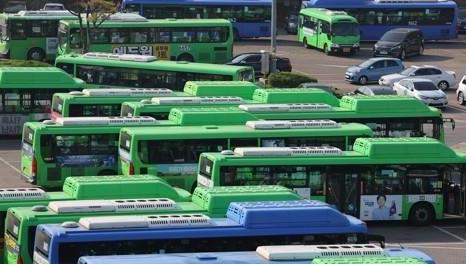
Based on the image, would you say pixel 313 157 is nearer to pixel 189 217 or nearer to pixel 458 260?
pixel 458 260

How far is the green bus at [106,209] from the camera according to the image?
23062mm

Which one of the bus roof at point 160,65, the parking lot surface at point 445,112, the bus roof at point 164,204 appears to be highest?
the bus roof at point 164,204

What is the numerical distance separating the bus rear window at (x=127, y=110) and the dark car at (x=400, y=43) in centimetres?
2736

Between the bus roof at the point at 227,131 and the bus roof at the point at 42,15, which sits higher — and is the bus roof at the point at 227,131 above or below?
below

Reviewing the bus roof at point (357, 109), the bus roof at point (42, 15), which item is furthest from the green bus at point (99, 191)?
the bus roof at point (42, 15)

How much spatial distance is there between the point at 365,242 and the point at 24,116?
21.2 metres

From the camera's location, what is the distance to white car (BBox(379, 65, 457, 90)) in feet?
176

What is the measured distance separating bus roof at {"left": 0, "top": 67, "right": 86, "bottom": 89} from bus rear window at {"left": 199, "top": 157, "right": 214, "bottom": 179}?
43.9 feet

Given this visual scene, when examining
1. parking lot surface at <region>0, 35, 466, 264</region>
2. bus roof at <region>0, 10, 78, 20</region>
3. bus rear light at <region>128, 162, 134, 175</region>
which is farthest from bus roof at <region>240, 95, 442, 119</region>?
bus roof at <region>0, 10, 78, 20</region>

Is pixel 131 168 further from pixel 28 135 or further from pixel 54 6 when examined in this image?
pixel 54 6

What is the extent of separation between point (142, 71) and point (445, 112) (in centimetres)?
1131

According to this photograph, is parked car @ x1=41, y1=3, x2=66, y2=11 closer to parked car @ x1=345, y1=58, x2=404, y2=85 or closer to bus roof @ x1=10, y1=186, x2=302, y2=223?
parked car @ x1=345, y1=58, x2=404, y2=85

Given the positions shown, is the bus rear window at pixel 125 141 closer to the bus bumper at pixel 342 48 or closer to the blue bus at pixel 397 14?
the bus bumper at pixel 342 48

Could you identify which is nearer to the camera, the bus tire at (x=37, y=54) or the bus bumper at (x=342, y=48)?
the bus tire at (x=37, y=54)
